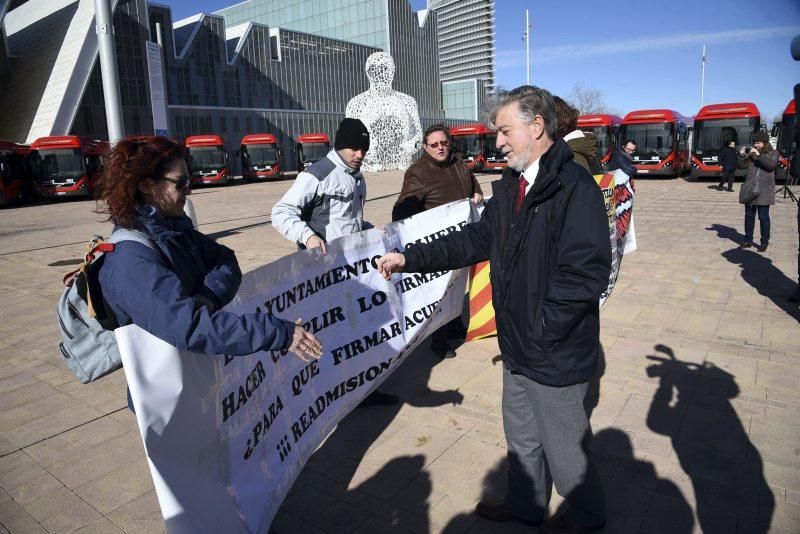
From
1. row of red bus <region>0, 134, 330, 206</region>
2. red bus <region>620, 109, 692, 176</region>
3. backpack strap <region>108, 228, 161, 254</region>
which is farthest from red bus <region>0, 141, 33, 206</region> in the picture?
backpack strap <region>108, 228, 161, 254</region>

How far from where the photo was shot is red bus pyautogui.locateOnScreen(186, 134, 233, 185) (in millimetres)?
30719

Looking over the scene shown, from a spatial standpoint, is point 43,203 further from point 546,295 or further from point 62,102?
point 546,295

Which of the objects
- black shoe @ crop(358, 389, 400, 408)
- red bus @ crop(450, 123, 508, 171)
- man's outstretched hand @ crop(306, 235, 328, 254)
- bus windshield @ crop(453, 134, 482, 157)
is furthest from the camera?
bus windshield @ crop(453, 134, 482, 157)

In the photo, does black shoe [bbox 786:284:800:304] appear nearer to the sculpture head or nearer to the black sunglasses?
the black sunglasses

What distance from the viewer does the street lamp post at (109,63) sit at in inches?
358

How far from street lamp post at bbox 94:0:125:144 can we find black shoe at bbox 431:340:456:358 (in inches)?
279

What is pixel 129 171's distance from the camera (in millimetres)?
2025

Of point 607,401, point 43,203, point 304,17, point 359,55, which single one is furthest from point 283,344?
point 304,17

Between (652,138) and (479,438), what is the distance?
24.5 m

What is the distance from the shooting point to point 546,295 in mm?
2143

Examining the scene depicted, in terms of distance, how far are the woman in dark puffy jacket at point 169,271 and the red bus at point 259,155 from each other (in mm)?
32799

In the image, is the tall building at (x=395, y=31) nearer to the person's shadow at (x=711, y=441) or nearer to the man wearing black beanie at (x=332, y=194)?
the man wearing black beanie at (x=332, y=194)

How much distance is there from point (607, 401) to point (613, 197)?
2515 millimetres

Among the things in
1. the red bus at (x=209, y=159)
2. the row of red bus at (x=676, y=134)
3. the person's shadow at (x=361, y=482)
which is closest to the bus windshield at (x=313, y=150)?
the red bus at (x=209, y=159)
